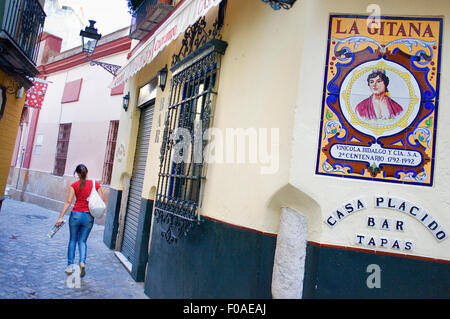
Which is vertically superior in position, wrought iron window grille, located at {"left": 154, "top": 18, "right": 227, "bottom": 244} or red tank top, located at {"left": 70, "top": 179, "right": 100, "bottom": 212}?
wrought iron window grille, located at {"left": 154, "top": 18, "right": 227, "bottom": 244}

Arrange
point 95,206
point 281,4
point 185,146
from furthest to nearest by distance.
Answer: point 95,206 < point 185,146 < point 281,4

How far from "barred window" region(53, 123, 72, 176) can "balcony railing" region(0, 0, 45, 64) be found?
6.41m

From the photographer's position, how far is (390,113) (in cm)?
308

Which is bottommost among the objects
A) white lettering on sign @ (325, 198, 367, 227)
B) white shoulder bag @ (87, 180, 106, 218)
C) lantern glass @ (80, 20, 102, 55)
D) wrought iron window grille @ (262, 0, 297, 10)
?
white shoulder bag @ (87, 180, 106, 218)

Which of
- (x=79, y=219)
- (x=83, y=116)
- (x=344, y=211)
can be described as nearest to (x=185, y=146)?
(x=79, y=219)

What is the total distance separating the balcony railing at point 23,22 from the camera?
662cm

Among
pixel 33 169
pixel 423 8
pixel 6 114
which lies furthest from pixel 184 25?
pixel 33 169

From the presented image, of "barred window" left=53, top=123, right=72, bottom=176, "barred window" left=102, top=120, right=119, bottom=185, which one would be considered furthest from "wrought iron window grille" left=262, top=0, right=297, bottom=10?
"barred window" left=53, top=123, right=72, bottom=176

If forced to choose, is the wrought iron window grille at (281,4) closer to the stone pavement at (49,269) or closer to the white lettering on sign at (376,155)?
the white lettering on sign at (376,155)

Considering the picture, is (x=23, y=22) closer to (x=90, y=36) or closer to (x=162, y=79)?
(x=90, y=36)

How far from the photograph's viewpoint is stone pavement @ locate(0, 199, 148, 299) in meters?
5.23

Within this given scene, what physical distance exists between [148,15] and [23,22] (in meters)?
2.82

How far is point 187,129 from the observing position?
488 cm

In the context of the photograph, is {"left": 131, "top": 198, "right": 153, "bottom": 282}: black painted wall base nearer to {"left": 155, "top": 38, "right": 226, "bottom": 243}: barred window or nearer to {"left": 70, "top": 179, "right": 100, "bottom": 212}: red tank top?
{"left": 155, "top": 38, "right": 226, "bottom": 243}: barred window
